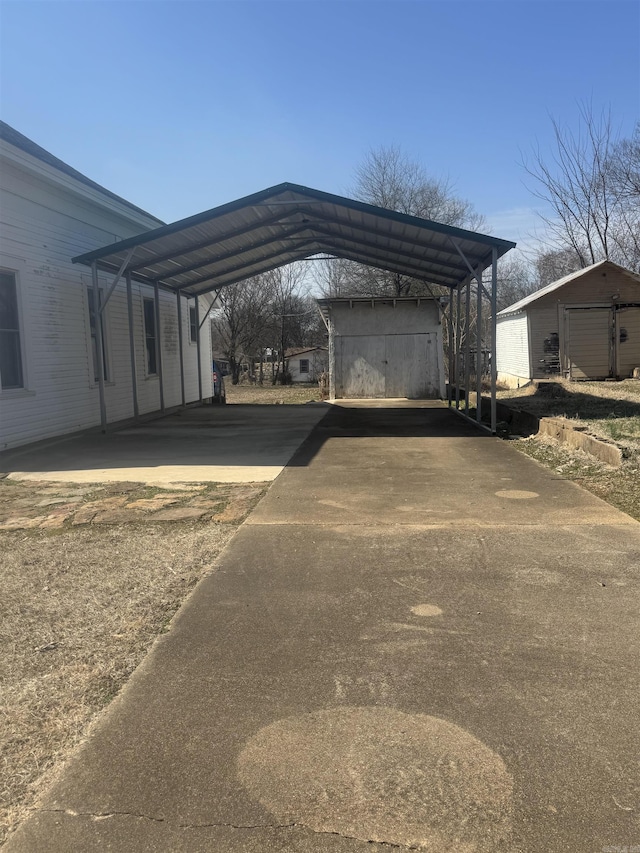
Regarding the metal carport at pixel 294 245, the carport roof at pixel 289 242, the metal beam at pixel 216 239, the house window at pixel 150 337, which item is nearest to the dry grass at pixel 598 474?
the metal carport at pixel 294 245

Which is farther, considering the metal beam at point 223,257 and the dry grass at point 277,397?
the dry grass at point 277,397

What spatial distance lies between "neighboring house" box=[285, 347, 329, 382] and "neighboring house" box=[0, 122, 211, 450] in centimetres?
4138

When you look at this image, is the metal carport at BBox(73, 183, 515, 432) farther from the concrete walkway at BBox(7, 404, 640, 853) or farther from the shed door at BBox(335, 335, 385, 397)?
the concrete walkway at BBox(7, 404, 640, 853)

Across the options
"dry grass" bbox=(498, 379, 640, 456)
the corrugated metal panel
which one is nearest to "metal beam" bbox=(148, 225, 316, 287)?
"dry grass" bbox=(498, 379, 640, 456)

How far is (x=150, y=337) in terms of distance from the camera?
626 inches

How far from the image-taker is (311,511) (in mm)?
5793

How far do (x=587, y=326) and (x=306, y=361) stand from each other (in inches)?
1493

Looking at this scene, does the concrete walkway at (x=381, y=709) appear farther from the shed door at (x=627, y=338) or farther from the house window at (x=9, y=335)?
the shed door at (x=627, y=338)

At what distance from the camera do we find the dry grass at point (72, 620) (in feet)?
7.98

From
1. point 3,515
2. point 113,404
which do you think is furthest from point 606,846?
point 113,404

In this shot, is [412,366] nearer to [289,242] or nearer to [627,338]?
[289,242]

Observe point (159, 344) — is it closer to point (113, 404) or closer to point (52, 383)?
point (113, 404)

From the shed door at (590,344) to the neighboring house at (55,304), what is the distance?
16.0 metres

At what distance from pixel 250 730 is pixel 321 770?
1.23 feet
